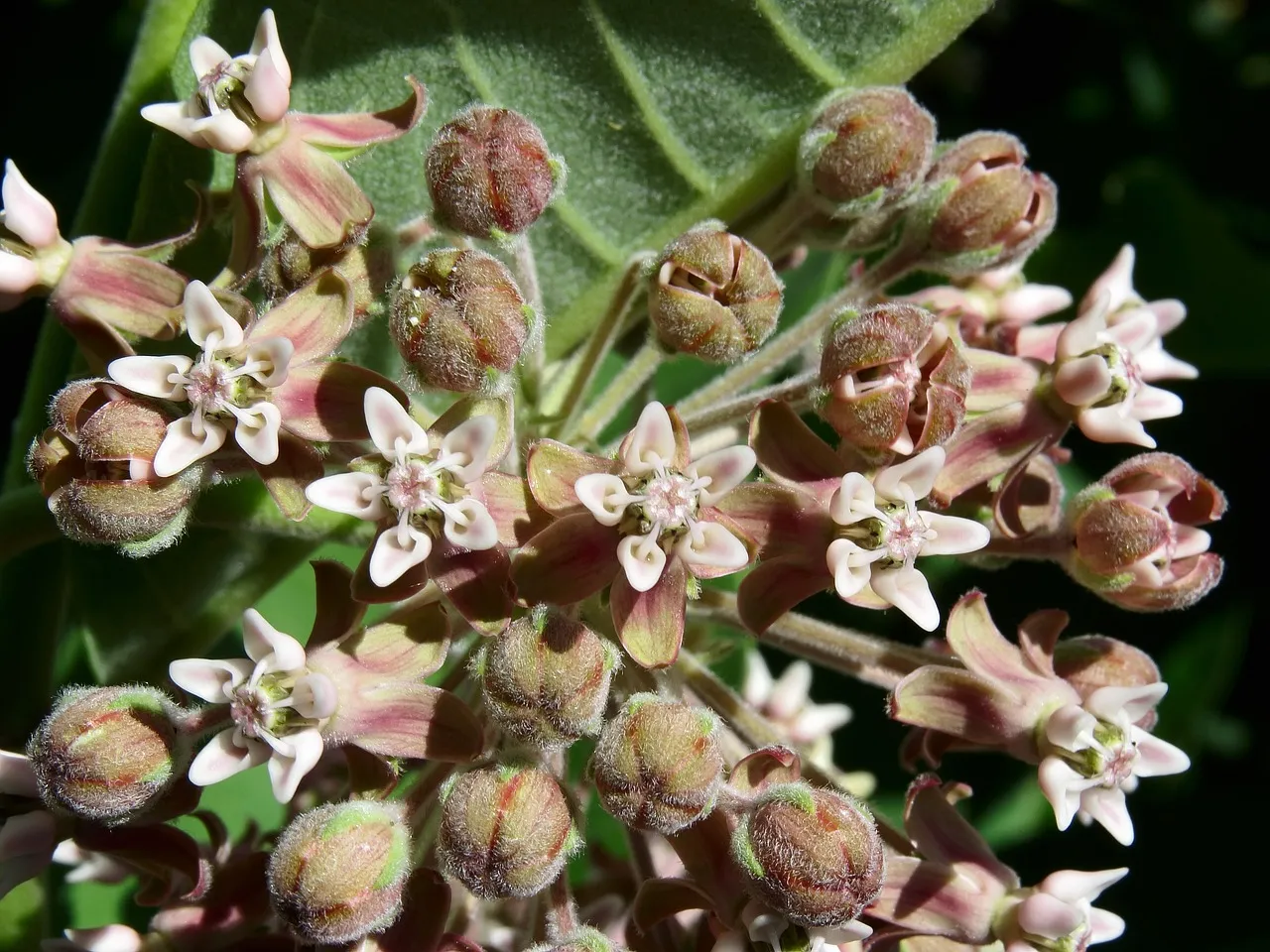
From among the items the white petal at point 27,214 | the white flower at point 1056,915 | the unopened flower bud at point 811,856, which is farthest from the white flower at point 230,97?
the white flower at point 1056,915

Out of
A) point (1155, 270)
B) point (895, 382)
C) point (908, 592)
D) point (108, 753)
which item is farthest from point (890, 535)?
point (1155, 270)

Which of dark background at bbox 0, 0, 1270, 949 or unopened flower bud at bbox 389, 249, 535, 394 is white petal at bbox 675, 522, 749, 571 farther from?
dark background at bbox 0, 0, 1270, 949

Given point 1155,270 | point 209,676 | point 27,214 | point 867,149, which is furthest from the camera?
point 1155,270

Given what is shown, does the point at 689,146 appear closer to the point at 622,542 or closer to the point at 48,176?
the point at 622,542

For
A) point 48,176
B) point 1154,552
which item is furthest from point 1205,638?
point 48,176

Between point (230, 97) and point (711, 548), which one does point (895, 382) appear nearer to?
point (711, 548)

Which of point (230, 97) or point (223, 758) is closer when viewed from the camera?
point (223, 758)
